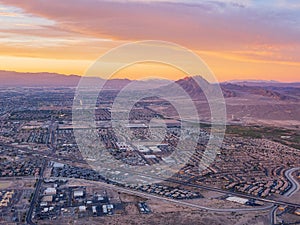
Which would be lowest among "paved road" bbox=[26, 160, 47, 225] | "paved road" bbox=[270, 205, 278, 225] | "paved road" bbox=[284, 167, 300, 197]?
"paved road" bbox=[26, 160, 47, 225]

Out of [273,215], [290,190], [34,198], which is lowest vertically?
[34,198]

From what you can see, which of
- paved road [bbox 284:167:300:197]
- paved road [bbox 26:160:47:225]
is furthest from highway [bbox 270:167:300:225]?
paved road [bbox 26:160:47:225]

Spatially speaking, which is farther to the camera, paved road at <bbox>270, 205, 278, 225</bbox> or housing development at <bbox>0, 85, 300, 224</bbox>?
housing development at <bbox>0, 85, 300, 224</bbox>

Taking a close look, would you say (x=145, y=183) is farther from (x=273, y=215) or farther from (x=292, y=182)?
(x=292, y=182)

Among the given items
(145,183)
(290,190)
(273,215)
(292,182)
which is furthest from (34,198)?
(292,182)

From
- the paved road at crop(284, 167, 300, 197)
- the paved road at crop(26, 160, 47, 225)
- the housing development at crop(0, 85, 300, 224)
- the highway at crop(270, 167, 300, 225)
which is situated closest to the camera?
the paved road at crop(26, 160, 47, 225)

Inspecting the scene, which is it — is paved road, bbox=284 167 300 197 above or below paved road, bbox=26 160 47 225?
above

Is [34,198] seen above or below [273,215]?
below

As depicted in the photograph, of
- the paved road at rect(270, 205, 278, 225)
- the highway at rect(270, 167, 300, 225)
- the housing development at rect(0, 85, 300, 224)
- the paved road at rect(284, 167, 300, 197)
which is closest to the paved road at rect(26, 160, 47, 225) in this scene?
the housing development at rect(0, 85, 300, 224)

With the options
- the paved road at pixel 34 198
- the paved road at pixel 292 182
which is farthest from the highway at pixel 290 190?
the paved road at pixel 34 198

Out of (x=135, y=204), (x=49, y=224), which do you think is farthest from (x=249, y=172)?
(x=49, y=224)

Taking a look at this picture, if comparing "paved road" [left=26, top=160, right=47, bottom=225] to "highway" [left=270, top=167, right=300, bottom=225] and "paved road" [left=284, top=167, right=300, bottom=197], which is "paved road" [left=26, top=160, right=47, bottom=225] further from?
"paved road" [left=284, top=167, right=300, bottom=197]

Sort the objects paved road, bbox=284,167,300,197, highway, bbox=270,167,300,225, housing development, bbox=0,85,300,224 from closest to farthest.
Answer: highway, bbox=270,167,300,225
housing development, bbox=0,85,300,224
paved road, bbox=284,167,300,197
